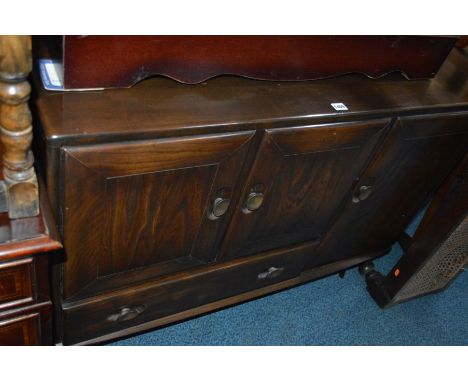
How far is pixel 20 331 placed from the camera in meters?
0.66

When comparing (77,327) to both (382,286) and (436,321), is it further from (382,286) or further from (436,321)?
(436,321)

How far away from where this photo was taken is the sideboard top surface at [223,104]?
543 millimetres

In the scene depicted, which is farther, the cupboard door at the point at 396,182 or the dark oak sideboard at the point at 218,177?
the cupboard door at the point at 396,182

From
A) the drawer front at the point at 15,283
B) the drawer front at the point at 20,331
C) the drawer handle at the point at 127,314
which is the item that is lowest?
the drawer handle at the point at 127,314

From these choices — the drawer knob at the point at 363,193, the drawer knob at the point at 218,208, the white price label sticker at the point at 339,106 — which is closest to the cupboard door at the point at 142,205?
the drawer knob at the point at 218,208

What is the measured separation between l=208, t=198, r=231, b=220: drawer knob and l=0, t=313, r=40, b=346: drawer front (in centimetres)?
32

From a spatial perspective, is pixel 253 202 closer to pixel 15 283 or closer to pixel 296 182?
pixel 296 182

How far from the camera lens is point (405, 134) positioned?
2.73 ft

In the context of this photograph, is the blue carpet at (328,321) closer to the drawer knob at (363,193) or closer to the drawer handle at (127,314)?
the drawer handle at (127,314)

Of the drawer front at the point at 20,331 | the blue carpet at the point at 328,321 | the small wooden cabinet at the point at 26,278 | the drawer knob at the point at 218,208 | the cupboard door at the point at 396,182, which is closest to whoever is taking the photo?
the small wooden cabinet at the point at 26,278

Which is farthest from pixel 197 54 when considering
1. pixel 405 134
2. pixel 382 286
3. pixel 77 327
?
pixel 382 286

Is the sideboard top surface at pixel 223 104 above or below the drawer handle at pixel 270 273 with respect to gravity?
above

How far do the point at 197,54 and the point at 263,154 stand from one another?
0.19 metres

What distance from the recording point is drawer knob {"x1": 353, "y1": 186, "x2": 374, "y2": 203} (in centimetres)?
92
